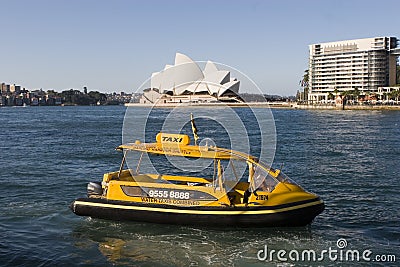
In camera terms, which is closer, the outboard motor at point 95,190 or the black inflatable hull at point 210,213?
the black inflatable hull at point 210,213

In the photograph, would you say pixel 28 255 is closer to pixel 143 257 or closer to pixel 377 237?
pixel 143 257

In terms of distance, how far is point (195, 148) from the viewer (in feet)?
37.9

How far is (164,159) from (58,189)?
8.99m

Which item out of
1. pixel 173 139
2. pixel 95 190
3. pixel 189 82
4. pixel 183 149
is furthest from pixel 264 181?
pixel 189 82

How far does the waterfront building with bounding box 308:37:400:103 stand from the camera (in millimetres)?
155137

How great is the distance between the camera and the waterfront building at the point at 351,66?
155137 millimetres

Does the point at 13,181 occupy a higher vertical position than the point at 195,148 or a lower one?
lower

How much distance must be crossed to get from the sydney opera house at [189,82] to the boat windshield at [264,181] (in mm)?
102903

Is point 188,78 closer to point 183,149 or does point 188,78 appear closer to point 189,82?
point 189,82

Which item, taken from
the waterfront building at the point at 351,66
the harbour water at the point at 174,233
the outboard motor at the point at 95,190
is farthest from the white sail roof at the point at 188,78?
the outboard motor at the point at 95,190

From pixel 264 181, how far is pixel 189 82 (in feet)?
372

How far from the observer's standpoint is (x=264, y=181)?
1162 centimetres

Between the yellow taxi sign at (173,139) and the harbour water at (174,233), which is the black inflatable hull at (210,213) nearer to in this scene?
the harbour water at (174,233)

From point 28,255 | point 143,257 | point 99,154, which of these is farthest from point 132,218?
point 99,154
